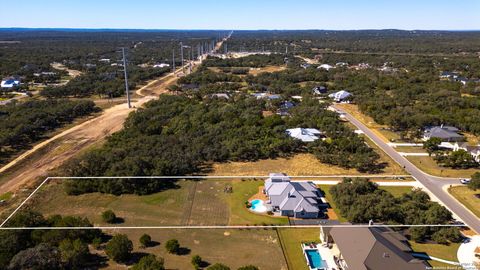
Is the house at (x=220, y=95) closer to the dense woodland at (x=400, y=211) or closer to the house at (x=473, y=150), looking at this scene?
the house at (x=473, y=150)

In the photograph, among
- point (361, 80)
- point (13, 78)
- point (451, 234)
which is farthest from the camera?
point (13, 78)

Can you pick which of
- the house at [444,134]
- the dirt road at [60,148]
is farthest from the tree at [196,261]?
the house at [444,134]

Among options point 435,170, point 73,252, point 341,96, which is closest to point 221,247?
point 73,252

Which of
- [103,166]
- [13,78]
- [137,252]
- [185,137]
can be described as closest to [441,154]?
[185,137]

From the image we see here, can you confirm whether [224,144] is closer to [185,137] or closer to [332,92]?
[185,137]

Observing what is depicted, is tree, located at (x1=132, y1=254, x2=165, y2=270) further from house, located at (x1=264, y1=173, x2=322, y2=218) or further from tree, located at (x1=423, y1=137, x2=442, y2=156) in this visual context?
tree, located at (x1=423, y1=137, x2=442, y2=156)

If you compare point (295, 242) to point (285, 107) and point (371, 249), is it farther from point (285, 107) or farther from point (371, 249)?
point (285, 107)
